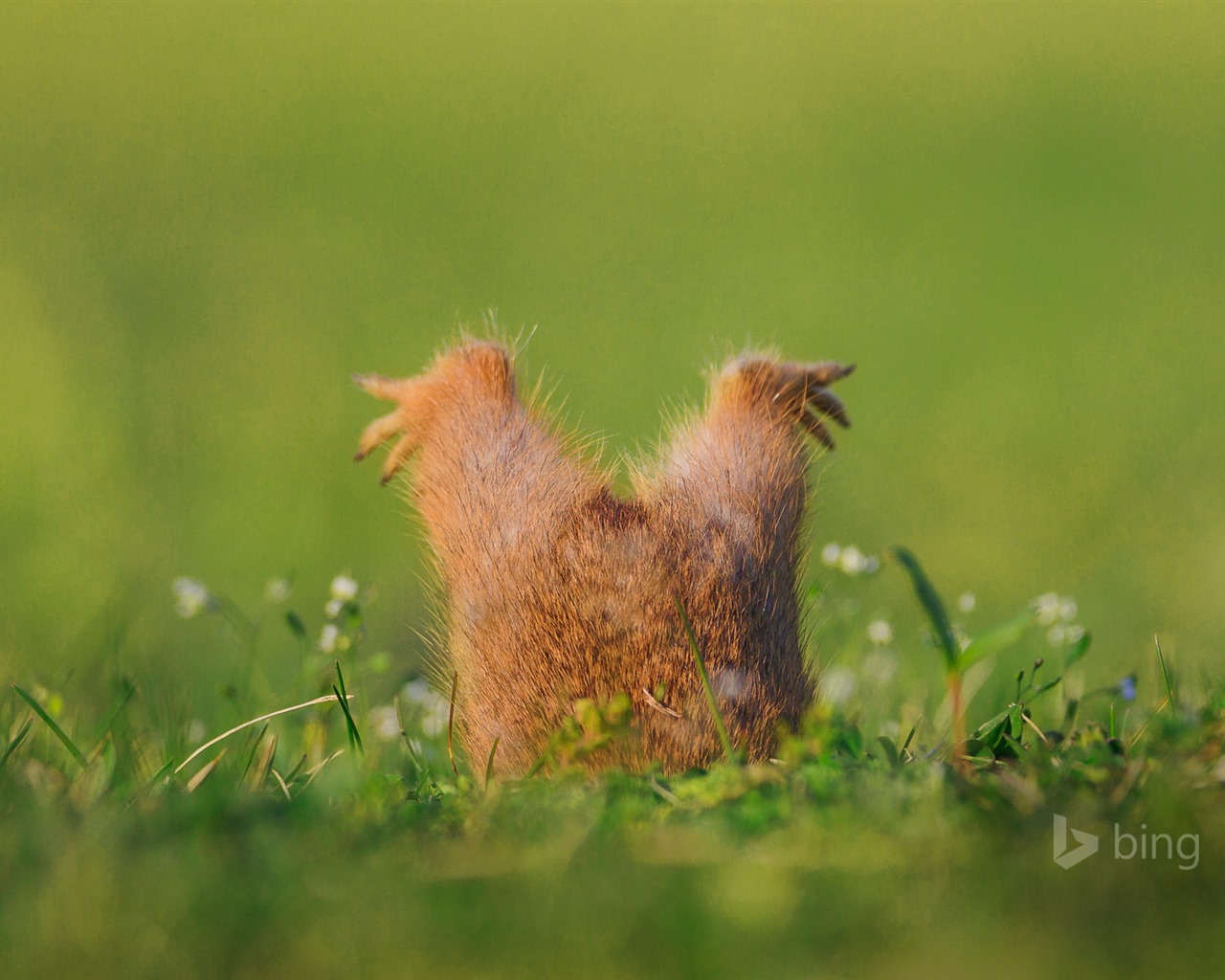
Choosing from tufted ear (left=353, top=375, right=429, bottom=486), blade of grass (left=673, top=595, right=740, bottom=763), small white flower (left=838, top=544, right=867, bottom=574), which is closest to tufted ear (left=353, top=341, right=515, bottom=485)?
tufted ear (left=353, top=375, right=429, bottom=486)

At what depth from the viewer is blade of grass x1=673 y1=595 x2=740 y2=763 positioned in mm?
2748

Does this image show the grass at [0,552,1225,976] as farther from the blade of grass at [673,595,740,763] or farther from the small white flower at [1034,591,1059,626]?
the small white flower at [1034,591,1059,626]

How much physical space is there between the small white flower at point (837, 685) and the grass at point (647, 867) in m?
0.84

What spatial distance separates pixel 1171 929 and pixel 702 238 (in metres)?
10.7

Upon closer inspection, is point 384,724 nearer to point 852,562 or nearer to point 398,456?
point 398,456

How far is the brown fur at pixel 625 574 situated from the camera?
2902 mm

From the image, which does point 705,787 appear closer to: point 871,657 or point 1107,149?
point 871,657

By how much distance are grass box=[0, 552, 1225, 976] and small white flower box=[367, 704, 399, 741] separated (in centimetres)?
77

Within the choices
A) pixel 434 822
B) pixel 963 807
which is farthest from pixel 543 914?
pixel 963 807

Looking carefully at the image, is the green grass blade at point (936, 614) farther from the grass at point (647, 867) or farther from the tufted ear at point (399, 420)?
the tufted ear at point (399, 420)

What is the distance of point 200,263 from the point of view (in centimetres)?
1140

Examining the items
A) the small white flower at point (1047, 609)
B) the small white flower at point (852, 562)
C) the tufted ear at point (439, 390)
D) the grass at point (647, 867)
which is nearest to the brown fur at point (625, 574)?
the tufted ear at point (439, 390)

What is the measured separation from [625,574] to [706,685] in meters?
0.32

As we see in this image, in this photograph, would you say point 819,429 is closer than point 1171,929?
No
